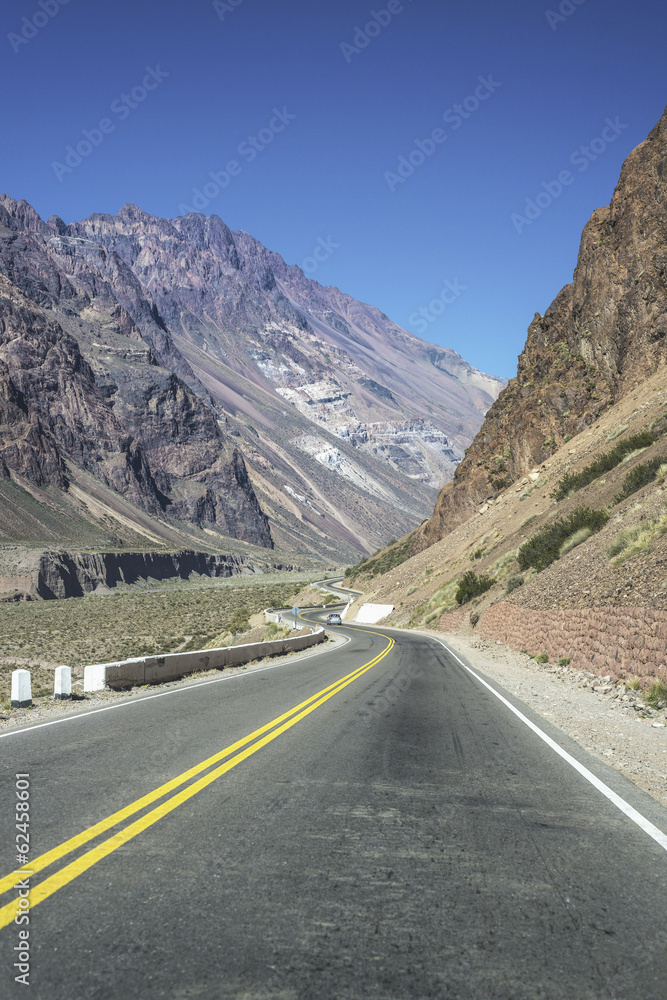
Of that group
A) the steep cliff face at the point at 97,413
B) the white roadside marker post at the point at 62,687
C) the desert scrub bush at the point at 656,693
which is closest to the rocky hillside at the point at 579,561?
the desert scrub bush at the point at 656,693

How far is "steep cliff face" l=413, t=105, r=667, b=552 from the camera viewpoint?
43.0 metres

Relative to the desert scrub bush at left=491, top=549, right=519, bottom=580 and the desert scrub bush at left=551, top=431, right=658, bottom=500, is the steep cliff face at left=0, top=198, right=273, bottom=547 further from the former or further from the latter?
the desert scrub bush at left=551, top=431, right=658, bottom=500

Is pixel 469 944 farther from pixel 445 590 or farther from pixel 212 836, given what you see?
pixel 445 590

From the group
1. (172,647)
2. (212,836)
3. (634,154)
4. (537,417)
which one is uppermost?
(634,154)

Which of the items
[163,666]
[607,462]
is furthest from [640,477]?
[163,666]

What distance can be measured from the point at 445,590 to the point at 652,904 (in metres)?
40.6

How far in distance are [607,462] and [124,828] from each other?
99.5 ft

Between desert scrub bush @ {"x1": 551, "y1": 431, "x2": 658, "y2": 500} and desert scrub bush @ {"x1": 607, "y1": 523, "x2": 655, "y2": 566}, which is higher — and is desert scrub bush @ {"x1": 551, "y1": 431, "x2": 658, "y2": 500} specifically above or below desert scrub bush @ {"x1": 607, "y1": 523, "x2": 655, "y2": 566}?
above

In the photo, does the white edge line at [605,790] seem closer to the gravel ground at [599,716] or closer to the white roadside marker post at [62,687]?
the gravel ground at [599,716]

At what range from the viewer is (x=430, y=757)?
7.49 metres

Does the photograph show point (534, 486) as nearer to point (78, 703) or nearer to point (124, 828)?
point (78, 703)

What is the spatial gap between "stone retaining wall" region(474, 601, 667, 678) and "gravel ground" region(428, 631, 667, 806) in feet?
1.54

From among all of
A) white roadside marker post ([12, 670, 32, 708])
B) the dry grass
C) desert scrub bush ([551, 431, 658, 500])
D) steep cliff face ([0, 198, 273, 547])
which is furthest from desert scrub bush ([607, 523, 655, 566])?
steep cliff face ([0, 198, 273, 547])

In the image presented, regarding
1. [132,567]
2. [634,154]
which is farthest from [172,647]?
[132,567]
